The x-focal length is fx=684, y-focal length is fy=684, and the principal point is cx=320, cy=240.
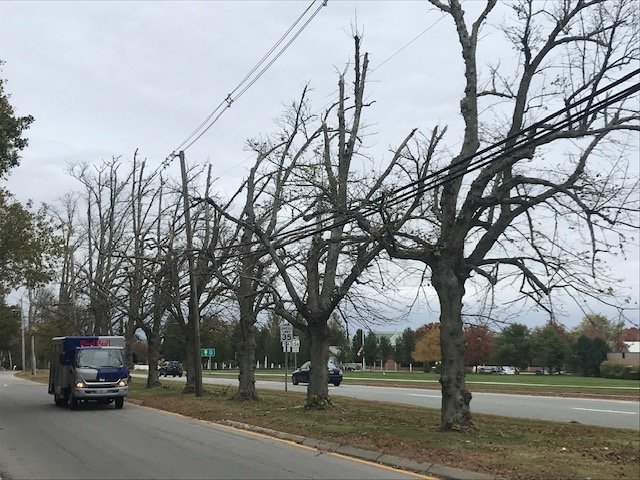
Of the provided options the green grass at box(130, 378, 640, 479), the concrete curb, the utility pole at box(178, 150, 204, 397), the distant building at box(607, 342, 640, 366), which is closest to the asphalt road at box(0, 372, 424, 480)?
the concrete curb

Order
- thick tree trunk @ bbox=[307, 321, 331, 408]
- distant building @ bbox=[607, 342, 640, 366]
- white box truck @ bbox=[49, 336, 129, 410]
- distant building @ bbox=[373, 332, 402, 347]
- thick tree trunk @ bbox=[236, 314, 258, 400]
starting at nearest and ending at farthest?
thick tree trunk @ bbox=[307, 321, 331, 408], white box truck @ bbox=[49, 336, 129, 410], thick tree trunk @ bbox=[236, 314, 258, 400], distant building @ bbox=[607, 342, 640, 366], distant building @ bbox=[373, 332, 402, 347]

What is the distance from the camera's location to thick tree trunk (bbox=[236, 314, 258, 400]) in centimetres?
2527

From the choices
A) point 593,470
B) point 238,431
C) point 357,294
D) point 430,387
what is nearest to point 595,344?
point 430,387

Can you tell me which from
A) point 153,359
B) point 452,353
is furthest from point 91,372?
point 153,359

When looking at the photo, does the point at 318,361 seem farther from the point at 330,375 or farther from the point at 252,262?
the point at 330,375

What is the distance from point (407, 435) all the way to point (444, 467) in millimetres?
3323

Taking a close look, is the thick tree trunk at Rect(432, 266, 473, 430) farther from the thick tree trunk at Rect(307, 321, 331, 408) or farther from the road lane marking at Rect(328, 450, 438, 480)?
the thick tree trunk at Rect(307, 321, 331, 408)

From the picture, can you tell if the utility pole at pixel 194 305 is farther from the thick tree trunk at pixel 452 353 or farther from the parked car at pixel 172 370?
the parked car at pixel 172 370

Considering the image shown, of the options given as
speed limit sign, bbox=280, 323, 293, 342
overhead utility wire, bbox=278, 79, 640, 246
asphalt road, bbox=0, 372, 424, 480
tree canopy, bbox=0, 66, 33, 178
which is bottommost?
asphalt road, bbox=0, 372, 424, 480

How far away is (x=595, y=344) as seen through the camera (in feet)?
132

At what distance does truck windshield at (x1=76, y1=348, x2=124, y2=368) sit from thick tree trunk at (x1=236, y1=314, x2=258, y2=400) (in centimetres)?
435

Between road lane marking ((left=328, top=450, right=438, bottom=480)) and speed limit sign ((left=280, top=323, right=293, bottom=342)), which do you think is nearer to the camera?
road lane marking ((left=328, top=450, right=438, bottom=480))

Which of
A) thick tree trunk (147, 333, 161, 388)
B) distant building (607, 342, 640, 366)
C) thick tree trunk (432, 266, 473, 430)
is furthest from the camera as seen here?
distant building (607, 342, 640, 366)

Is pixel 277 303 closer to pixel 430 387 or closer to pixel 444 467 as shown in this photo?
pixel 444 467
